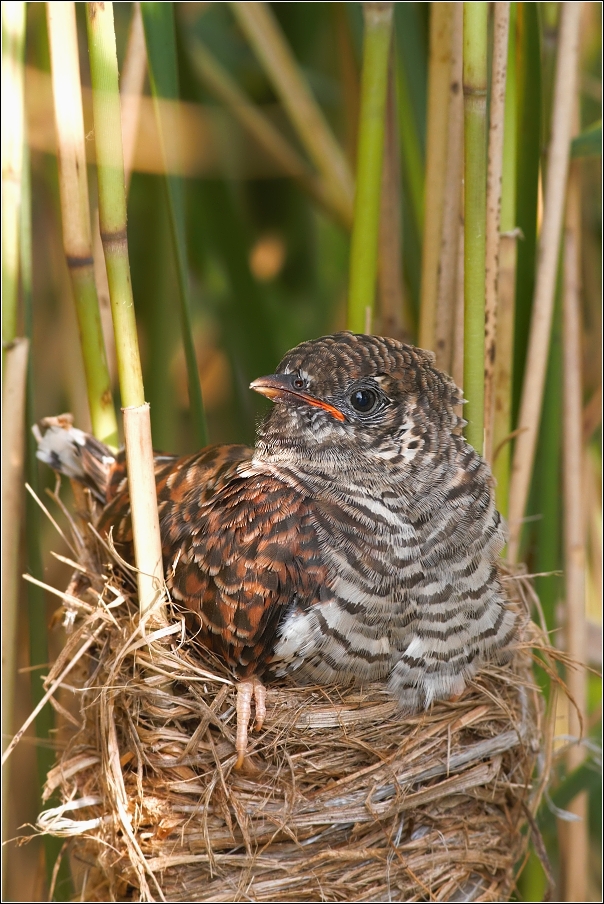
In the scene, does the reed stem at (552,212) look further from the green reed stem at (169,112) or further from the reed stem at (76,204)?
the reed stem at (76,204)

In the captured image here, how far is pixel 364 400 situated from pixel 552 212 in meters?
0.47

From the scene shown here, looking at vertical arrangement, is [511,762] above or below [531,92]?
below

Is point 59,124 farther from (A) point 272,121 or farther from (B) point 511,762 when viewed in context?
(A) point 272,121

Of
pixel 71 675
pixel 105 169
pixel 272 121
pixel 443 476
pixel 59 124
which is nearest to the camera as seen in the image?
pixel 105 169

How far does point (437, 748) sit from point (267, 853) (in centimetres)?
30

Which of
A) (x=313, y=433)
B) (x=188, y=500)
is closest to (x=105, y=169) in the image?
(x=313, y=433)

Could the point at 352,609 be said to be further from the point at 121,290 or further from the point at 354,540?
the point at 121,290

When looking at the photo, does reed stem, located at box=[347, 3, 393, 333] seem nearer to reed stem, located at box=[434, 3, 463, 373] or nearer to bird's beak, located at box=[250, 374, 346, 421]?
reed stem, located at box=[434, 3, 463, 373]

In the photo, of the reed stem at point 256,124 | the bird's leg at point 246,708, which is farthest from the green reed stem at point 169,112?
the reed stem at point 256,124

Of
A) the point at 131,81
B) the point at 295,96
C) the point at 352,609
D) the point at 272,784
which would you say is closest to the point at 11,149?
the point at 131,81

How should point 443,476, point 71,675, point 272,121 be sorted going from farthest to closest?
1. point 272,121
2. point 71,675
3. point 443,476

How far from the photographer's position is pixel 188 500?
155cm

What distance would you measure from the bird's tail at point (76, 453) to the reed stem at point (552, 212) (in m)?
0.73

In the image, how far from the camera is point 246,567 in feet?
4.40
